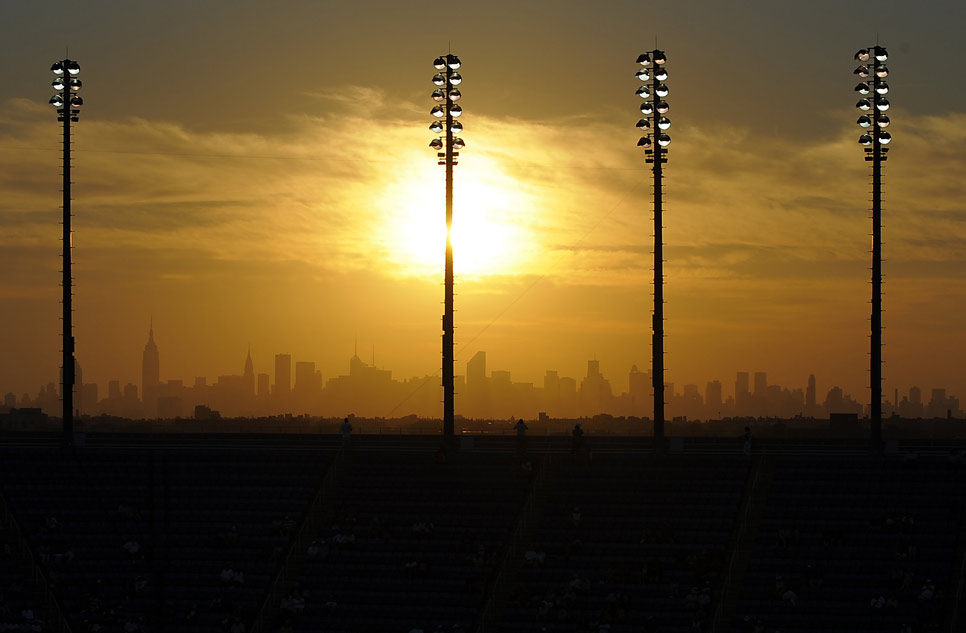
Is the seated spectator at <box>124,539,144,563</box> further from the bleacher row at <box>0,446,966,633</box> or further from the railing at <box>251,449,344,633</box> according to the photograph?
the railing at <box>251,449,344,633</box>

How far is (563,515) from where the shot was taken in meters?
44.9

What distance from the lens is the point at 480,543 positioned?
43.4 m

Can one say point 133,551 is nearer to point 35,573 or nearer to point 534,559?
point 35,573

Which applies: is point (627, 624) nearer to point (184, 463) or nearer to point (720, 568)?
point (720, 568)

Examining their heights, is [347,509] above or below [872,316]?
below

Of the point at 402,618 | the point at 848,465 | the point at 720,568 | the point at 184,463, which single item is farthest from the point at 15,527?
the point at 848,465

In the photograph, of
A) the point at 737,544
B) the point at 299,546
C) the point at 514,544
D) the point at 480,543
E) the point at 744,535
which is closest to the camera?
the point at 737,544

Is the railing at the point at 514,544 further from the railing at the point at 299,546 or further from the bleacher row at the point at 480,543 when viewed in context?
the railing at the point at 299,546

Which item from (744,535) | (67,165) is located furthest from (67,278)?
(744,535)

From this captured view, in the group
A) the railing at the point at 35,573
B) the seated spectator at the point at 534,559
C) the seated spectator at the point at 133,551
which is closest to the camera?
the railing at the point at 35,573

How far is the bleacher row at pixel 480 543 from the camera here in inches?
1576

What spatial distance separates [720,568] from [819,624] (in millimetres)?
3205

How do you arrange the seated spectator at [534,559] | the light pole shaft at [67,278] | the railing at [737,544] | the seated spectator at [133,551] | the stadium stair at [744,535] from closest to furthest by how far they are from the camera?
the railing at [737,544] < the stadium stair at [744,535] < the seated spectator at [534,559] < the seated spectator at [133,551] < the light pole shaft at [67,278]

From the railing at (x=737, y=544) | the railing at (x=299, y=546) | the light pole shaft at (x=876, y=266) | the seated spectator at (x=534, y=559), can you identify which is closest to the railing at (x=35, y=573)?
the railing at (x=299, y=546)
